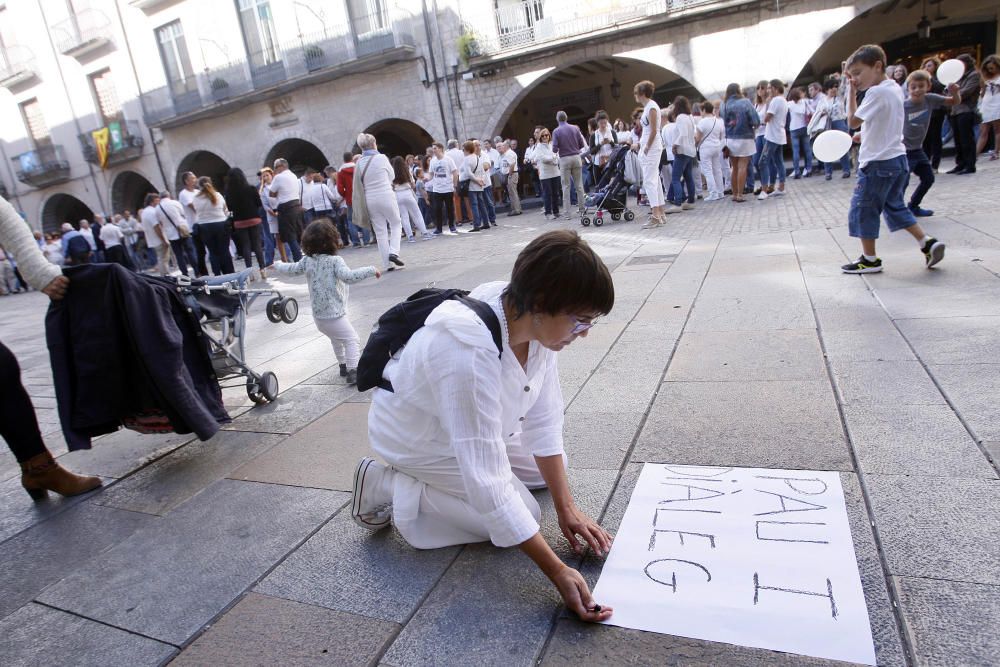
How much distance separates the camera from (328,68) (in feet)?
62.8

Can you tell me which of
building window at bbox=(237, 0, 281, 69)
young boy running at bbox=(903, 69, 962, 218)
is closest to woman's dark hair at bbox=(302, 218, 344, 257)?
young boy running at bbox=(903, 69, 962, 218)

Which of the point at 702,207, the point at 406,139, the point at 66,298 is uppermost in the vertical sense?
the point at 406,139

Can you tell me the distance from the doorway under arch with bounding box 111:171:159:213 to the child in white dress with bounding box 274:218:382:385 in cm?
2395

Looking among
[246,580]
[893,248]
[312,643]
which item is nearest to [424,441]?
[312,643]

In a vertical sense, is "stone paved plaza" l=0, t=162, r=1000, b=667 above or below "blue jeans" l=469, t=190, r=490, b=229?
below

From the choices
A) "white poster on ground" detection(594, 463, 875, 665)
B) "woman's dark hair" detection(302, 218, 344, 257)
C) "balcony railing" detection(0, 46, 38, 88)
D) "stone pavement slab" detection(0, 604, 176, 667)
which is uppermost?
"balcony railing" detection(0, 46, 38, 88)

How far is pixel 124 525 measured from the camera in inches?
104

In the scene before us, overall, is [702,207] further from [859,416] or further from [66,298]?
[66,298]

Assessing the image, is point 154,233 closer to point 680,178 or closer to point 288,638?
point 680,178

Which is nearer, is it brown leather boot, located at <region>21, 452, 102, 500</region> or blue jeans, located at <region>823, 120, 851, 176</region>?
brown leather boot, located at <region>21, 452, 102, 500</region>

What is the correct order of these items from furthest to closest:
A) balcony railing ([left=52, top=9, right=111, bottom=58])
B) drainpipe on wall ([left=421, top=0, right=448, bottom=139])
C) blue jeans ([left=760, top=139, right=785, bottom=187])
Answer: balcony railing ([left=52, top=9, right=111, bottom=58]), drainpipe on wall ([left=421, top=0, right=448, bottom=139]), blue jeans ([left=760, top=139, right=785, bottom=187])

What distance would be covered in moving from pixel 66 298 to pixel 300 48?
19.7 metres

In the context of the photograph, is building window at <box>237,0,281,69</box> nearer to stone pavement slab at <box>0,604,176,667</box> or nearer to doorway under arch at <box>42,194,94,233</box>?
doorway under arch at <box>42,194,94,233</box>

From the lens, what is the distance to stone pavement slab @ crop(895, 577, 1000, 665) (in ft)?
4.81
